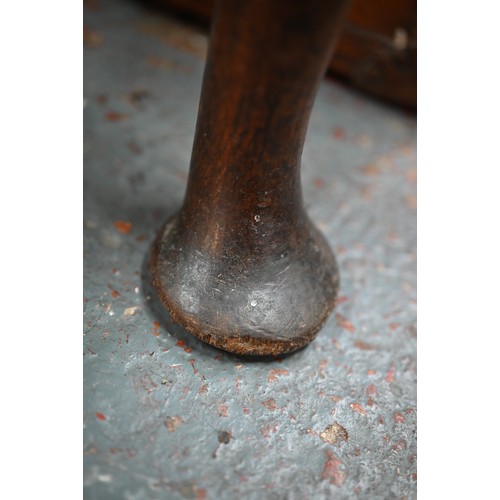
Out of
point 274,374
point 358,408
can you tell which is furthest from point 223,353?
point 358,408

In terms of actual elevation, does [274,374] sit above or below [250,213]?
below

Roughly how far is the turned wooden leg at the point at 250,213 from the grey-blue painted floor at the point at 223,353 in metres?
0.06

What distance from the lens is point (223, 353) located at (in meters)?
0.81

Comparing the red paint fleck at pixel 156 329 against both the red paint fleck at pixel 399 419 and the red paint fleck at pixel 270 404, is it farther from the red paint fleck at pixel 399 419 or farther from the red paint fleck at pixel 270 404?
the red paint fleck at pixel 399 419

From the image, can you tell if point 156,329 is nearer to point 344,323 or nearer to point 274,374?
point 274,374

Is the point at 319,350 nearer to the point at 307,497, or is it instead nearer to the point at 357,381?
the point at 357,381

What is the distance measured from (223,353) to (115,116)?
544 millimetres

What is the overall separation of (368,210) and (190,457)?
23.5 inches

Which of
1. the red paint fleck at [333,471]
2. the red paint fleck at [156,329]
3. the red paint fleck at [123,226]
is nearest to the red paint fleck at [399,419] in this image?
the red paint fleck at [333,471]

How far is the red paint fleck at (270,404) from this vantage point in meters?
0.77

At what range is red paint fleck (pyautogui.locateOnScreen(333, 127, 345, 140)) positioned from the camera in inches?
48.5

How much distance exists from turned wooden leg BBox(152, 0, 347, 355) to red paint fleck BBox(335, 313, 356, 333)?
0.08m

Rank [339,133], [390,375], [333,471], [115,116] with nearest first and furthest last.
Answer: [333,471], [390,375], [115,116], [339,133]

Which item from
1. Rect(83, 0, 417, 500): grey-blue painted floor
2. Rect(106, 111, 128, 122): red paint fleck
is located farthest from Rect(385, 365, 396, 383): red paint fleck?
Rect(106, 111, 128, 122): red paint fleck
